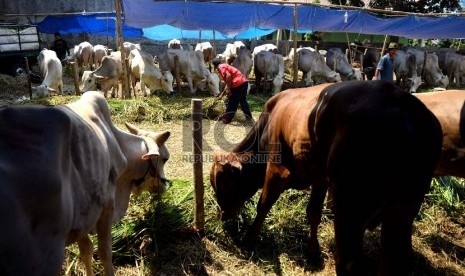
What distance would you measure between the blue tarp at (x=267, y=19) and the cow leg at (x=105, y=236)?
818cm

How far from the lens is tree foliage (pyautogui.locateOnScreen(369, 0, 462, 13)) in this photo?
2536 centimetres

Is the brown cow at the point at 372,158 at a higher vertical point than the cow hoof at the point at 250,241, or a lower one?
higher

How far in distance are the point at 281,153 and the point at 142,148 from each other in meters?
1.39

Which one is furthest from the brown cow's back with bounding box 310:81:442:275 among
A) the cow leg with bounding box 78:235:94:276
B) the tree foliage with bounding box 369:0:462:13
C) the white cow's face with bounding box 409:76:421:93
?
the tree foliage with bounding box 369:0:462:13

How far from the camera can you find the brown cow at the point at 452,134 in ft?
13.4

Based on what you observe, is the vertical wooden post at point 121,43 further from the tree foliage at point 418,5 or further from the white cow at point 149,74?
the tree foliage at point 418,5

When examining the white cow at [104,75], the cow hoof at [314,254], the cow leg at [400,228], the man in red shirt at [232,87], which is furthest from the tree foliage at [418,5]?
the cow leg at [400,228]

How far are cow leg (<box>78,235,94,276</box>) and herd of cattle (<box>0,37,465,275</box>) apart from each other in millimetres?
11

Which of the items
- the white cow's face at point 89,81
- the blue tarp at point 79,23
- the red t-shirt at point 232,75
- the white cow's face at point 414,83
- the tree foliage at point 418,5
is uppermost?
the tree foliage at point 418,5

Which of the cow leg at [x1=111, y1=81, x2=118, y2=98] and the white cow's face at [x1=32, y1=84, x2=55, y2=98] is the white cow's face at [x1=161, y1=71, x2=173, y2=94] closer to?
the cow leg at [x1=111, y1=81, x2=118, y2=98]

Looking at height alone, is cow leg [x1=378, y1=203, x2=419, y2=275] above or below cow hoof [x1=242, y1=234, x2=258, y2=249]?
above

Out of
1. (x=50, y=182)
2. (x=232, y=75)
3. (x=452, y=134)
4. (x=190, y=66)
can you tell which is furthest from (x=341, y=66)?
(x=50, y=182)

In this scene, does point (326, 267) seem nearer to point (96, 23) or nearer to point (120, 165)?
point (120, 165)

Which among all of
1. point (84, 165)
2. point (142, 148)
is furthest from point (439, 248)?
point (84, 165)
